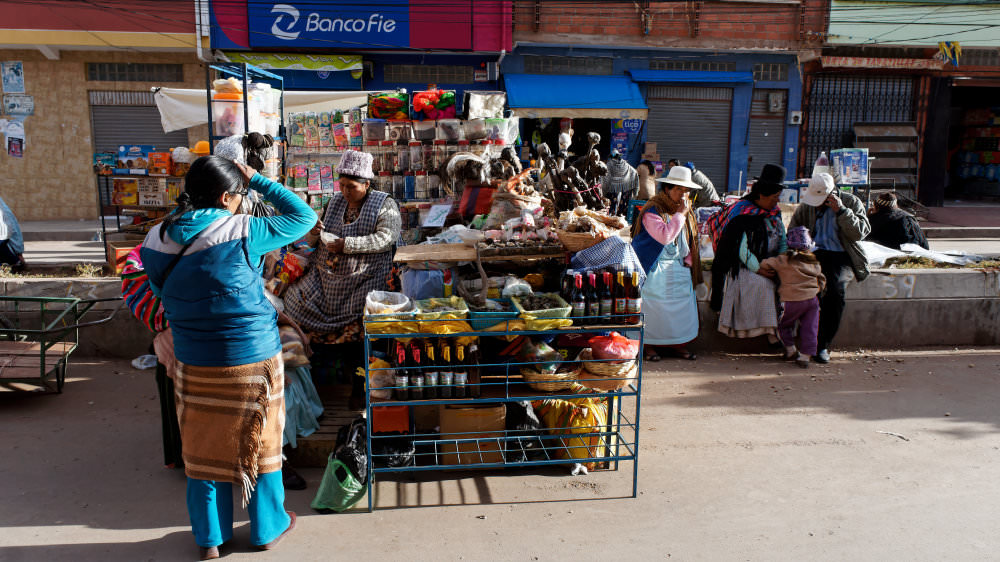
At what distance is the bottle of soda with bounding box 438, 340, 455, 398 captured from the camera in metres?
3.70

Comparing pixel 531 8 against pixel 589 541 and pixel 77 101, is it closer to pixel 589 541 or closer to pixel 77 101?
pixel 77 101

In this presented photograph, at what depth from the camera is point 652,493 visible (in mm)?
3783

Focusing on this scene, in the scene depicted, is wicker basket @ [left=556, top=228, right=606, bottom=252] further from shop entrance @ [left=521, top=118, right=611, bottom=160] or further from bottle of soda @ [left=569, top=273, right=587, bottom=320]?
shop entrance @ [left=521, top=118, right=611, bottom=160]

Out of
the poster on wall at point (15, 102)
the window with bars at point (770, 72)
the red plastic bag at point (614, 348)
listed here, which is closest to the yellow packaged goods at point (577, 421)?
the red plastic bag at point (614, 348)

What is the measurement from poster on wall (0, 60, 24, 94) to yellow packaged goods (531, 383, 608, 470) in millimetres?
16032

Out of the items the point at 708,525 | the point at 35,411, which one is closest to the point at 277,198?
the point at 708,525

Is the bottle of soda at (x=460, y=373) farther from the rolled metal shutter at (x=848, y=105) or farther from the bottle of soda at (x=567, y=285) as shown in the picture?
the rolled metal shutter at (x=848, y=105)

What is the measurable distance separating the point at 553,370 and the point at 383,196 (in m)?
1.71

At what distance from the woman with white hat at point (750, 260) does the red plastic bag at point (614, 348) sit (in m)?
2.31

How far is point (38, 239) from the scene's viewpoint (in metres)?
13.2

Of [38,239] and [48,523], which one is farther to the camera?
[38,239]

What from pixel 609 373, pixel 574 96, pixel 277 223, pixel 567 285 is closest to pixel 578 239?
pixel 567 285

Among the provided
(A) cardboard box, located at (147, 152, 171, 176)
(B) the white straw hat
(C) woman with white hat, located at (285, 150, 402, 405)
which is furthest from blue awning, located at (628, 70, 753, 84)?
(C) woman with white hat, located at (285, 150, 402, 405)

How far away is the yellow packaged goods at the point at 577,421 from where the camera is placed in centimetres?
405
